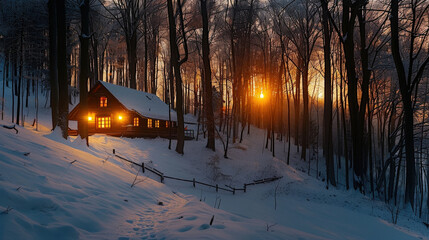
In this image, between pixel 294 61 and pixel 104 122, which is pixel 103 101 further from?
pixel 294 61

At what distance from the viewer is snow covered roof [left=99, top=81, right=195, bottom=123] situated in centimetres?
2453

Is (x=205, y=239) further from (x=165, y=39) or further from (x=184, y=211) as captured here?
(x=165, y=39)

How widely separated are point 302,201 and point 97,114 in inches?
896

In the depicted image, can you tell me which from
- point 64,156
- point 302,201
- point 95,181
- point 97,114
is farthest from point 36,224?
point 97,114

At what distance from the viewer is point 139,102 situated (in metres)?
26.3

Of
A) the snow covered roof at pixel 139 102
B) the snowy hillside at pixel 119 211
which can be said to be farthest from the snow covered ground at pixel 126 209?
the snow covered roof at pixel 139 102

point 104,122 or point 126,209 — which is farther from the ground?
point 104,122

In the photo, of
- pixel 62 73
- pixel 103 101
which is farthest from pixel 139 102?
pixel 62 73

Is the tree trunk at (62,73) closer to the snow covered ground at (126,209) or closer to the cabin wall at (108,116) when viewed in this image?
the snow covered ground at (126,209)

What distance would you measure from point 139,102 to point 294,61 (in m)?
20.6

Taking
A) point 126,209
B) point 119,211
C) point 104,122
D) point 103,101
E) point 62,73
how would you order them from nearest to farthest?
point 119,211, point 126,209, point 62,73, point 103,101, point 104,122

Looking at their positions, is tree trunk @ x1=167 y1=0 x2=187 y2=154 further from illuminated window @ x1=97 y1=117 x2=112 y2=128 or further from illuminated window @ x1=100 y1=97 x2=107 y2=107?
illuminated window @ x1=100 y1=97 x2=107 y2=107

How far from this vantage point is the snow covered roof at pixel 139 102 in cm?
2453

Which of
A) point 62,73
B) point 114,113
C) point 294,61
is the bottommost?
point 114,113
